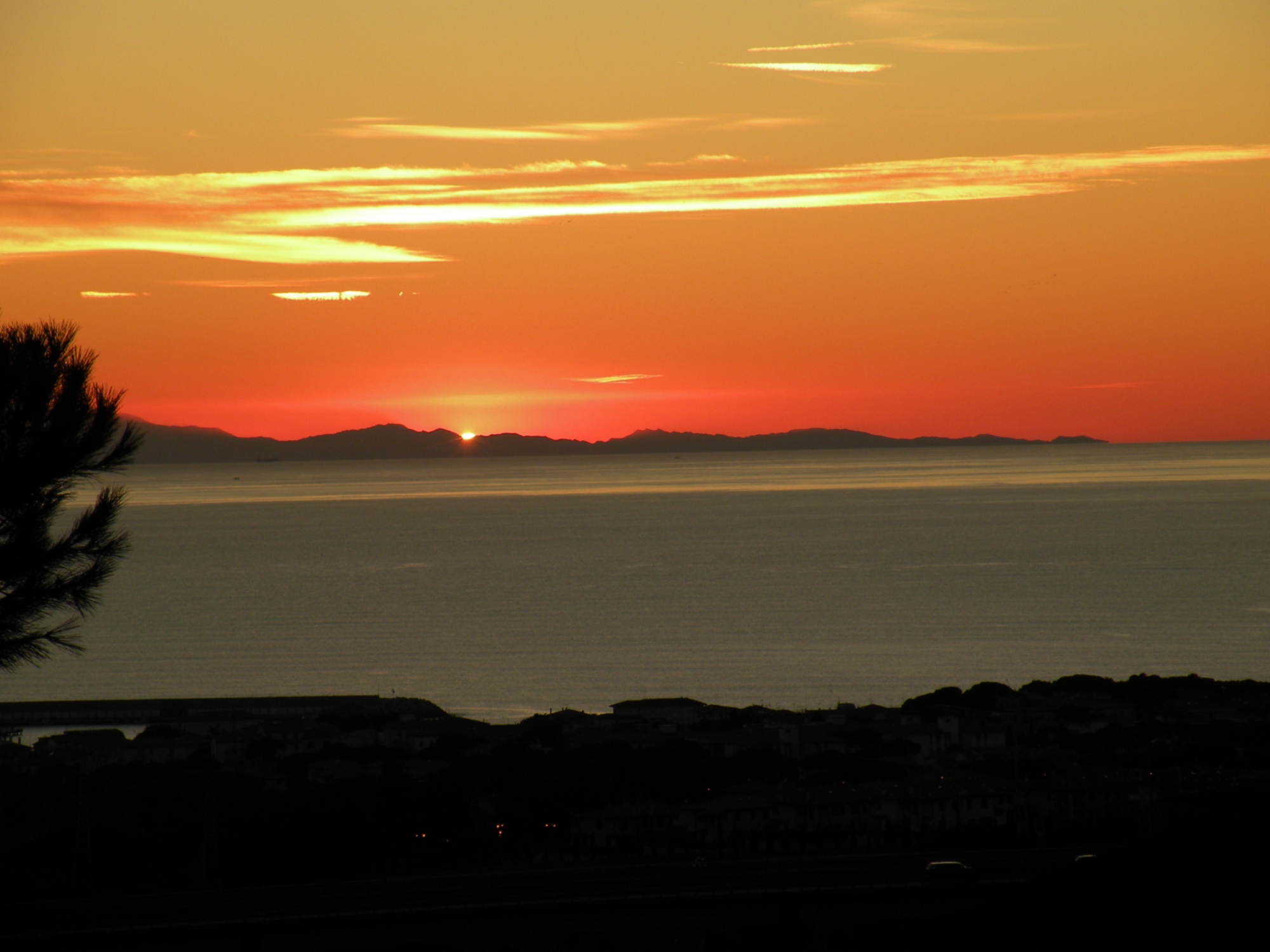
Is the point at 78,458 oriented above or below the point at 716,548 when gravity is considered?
above

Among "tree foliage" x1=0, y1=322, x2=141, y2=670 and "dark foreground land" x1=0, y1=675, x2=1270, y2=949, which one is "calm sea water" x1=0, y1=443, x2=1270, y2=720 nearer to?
"dark foreground land" x1=0, y1=675, x2=1270, y2=949

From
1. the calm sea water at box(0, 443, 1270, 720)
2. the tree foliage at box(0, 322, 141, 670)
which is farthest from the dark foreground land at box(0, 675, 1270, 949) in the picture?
the calm sea water at box(0, 443, 1270, 720)

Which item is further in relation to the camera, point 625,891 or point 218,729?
point 218,729

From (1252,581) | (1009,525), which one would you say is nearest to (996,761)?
(1252,581)

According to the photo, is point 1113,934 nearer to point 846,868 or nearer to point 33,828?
point 846,868

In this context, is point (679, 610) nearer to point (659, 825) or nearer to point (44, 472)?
point (659, 825)

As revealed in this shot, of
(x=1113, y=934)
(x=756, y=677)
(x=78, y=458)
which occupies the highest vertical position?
(x=78, y=458)
